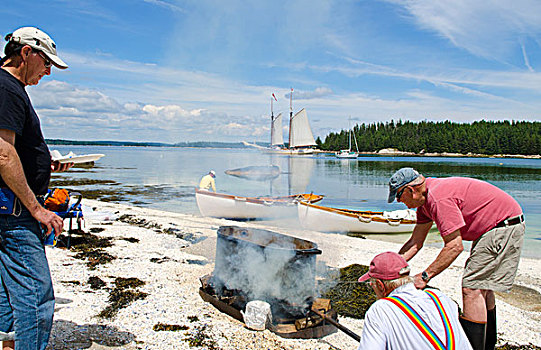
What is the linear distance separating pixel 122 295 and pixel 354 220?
10.5m

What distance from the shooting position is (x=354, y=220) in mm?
13922

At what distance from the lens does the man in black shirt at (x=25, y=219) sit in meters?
2.26

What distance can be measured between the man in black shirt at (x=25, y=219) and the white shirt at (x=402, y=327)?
6.95 ft

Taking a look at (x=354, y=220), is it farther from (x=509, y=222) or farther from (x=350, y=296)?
(x=509, y=222)

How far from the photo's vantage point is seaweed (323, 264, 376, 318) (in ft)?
16.3

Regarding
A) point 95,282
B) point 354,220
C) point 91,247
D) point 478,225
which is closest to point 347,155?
point 354,220

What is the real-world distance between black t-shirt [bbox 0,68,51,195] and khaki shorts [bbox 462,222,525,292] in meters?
3.63

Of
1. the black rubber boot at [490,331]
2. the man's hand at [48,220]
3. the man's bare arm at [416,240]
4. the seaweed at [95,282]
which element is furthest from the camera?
the seaweed at [95,282]

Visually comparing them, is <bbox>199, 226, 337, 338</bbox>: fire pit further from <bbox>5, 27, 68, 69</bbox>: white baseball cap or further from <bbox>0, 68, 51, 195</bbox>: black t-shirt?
<bbox>5, 27, 68, 69</bbox>: white baseball cap

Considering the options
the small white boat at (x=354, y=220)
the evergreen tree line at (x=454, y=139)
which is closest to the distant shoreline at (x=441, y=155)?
the evergreen tree line at (x=454, y=139)

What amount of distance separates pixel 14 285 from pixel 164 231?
7.76 meters

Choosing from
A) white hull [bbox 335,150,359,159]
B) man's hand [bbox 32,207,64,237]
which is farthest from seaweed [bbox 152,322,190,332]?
white hull [bbox 335,150,359,159]

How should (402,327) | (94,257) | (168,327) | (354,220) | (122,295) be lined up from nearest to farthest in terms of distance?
(402,327) → (168,327) → (122,295) → (94,257) → (354,220)

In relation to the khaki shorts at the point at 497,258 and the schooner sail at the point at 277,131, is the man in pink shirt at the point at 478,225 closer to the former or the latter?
the khaki shorts at the point at 497,258
